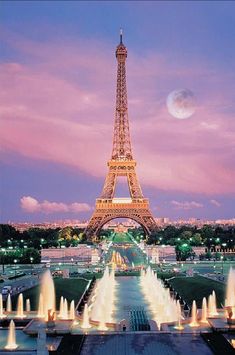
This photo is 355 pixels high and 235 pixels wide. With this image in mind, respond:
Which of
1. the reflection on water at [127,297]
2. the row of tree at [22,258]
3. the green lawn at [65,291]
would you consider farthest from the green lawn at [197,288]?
the row of tree at [22,258]

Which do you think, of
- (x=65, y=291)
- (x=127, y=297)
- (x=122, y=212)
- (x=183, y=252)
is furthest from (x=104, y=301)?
(x=122, y=212)

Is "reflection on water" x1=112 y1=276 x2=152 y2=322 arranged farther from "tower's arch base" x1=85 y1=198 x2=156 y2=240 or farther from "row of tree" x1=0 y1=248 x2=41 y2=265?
"tower's arch base" x1=85 y1=198 x2=156 y2=240

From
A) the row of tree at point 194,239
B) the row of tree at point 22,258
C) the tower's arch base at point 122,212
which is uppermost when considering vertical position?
the tower's arch base at point 122,212

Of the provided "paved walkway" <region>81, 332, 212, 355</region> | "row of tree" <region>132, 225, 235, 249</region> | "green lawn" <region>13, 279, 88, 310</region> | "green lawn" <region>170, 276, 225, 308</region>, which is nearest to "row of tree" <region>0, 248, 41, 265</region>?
"green lawn" <region>13, 279, 88, 310</region>

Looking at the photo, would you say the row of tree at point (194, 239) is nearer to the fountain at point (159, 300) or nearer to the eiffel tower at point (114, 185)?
the eiffel tower at point (114, 185)

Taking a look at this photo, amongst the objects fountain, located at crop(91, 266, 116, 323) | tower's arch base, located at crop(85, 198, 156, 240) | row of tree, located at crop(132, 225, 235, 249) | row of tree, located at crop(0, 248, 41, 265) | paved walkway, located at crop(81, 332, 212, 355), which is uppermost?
tower's arch base, located at crop(85, 198, 156, 240)

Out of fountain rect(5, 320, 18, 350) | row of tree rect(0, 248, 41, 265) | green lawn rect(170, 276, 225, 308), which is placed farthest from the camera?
row of tree rect(0, 248, 41, 265)

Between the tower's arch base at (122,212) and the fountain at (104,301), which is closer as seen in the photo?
the fountain at (104,301)

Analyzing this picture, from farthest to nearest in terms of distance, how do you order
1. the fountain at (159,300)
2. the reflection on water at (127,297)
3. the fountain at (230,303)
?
the reflection on water at (127,297) → the fountain at (159,300) → the fountain at (230,303)
